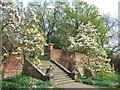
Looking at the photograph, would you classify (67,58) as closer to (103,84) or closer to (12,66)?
(103,84)

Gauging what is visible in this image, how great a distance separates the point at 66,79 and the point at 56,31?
36.1ft

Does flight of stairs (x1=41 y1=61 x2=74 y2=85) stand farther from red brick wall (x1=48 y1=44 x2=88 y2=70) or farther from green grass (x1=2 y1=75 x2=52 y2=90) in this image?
green grass (x1=2 y1=75 x2=52 y2=90)

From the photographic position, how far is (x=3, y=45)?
43.0 feet

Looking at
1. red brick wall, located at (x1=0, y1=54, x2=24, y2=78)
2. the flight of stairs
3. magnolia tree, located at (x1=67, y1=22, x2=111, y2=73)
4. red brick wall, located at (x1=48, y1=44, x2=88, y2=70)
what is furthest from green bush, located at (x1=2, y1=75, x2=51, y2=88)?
magnolia tree, located at (x1=67, y1=22, x2=111, y2=73)

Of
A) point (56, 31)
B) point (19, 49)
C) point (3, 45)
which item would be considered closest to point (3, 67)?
point (3, 45)

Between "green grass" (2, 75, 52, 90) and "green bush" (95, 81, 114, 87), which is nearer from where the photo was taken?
"green grass" (2, 75, 52, 90)

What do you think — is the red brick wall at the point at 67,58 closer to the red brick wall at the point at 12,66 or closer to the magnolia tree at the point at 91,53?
the magnolia tree at the point at 91,53

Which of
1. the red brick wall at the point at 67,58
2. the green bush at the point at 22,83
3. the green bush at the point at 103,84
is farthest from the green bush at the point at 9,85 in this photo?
the red brick wall at the point at 67,58

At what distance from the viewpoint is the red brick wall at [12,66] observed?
45.4 feet

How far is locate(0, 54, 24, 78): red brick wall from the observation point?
1384 cm

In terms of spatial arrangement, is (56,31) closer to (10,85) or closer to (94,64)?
(94,64)

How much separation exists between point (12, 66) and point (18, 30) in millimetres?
3192

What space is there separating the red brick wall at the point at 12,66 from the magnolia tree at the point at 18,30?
124 centimetres

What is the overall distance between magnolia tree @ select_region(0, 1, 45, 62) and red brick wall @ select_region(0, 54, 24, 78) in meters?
1.24
